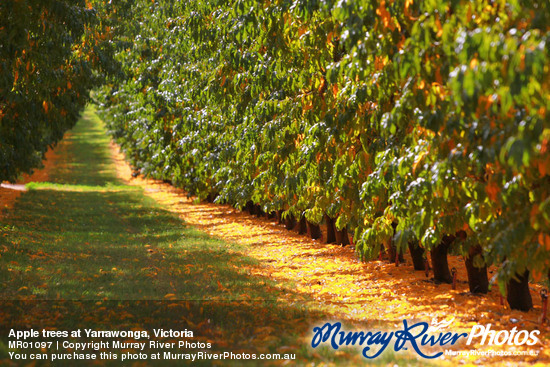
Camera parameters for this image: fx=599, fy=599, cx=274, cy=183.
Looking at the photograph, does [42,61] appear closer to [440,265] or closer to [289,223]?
[440,265]

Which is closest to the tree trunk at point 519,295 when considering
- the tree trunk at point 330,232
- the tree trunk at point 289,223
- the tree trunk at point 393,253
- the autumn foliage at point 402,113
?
the autumn foliage at point 402,113

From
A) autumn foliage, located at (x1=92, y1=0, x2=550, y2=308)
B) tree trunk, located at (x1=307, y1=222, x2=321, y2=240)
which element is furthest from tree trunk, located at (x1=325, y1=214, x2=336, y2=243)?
autumn foliage, located at (x1=92, y1=0, x2=550, y2=308)

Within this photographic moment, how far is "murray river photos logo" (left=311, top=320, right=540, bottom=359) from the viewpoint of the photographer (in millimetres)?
7027

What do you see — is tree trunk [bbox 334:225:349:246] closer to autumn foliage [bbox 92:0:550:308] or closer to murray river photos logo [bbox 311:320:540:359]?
autumn foliage [bbox 92:0:550:308]

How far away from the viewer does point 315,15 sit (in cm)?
970

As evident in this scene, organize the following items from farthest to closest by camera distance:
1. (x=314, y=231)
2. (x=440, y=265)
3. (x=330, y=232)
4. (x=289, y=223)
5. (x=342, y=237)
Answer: (x=289, y=223) → (x=314, y=231) → (x=330, y=232) → (x=342, y=237) → (x=440, y=265)

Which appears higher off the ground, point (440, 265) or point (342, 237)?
point (440, 265)

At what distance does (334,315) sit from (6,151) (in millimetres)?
10851

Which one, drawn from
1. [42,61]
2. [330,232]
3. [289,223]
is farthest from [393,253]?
[42,61]

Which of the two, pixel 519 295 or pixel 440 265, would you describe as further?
pixel 440 265

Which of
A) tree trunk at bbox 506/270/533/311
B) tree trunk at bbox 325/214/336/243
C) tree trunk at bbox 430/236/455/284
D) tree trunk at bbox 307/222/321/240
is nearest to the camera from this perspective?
tree trunk at bbox 506/270/533/311

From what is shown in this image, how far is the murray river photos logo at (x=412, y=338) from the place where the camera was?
7.03 meters

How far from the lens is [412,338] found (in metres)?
A: 7.28

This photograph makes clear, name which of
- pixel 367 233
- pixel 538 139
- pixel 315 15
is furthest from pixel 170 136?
pixel 538 139
